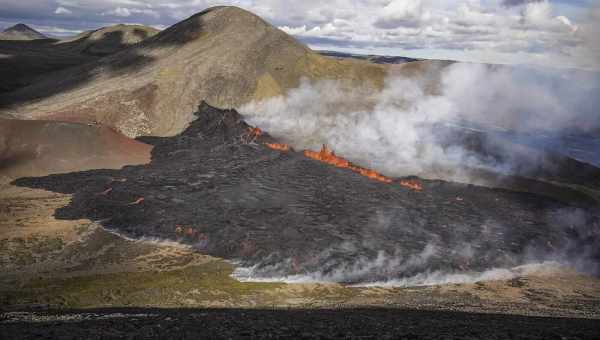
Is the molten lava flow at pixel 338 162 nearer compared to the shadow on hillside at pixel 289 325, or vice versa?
the shadow on hillside at pixel 289 325

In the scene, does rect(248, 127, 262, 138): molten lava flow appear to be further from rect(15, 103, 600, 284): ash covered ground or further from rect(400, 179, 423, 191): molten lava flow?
rect(400, 179, 423, 191): molten lava flow

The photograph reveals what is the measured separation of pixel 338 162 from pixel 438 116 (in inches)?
954

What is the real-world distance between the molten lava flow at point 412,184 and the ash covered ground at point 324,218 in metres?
0.49

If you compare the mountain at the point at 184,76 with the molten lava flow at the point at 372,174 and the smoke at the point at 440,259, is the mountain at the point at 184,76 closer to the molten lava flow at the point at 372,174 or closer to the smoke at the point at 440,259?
the molten lava flow at the point at 372,174

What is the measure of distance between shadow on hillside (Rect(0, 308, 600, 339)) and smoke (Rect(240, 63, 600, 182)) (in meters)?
23.4

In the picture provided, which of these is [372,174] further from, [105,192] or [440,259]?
[105,192]

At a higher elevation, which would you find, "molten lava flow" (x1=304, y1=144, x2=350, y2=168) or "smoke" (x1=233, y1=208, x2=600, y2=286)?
"molten lava flow" (x1=304, y1=144, x2=350, y2=168)

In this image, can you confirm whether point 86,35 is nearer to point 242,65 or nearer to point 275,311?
point 242,65

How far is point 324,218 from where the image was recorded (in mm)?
30984

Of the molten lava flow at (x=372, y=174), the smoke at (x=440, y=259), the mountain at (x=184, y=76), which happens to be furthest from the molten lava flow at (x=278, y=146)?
the smoke at (x=440, y=259)

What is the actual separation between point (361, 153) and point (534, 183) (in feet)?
50.1

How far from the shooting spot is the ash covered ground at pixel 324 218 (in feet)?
85.5

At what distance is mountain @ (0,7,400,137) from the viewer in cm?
5397

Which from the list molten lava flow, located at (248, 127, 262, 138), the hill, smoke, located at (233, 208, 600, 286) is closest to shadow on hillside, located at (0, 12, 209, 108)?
molten lava flow, located at (248, 127, 262, 138)
